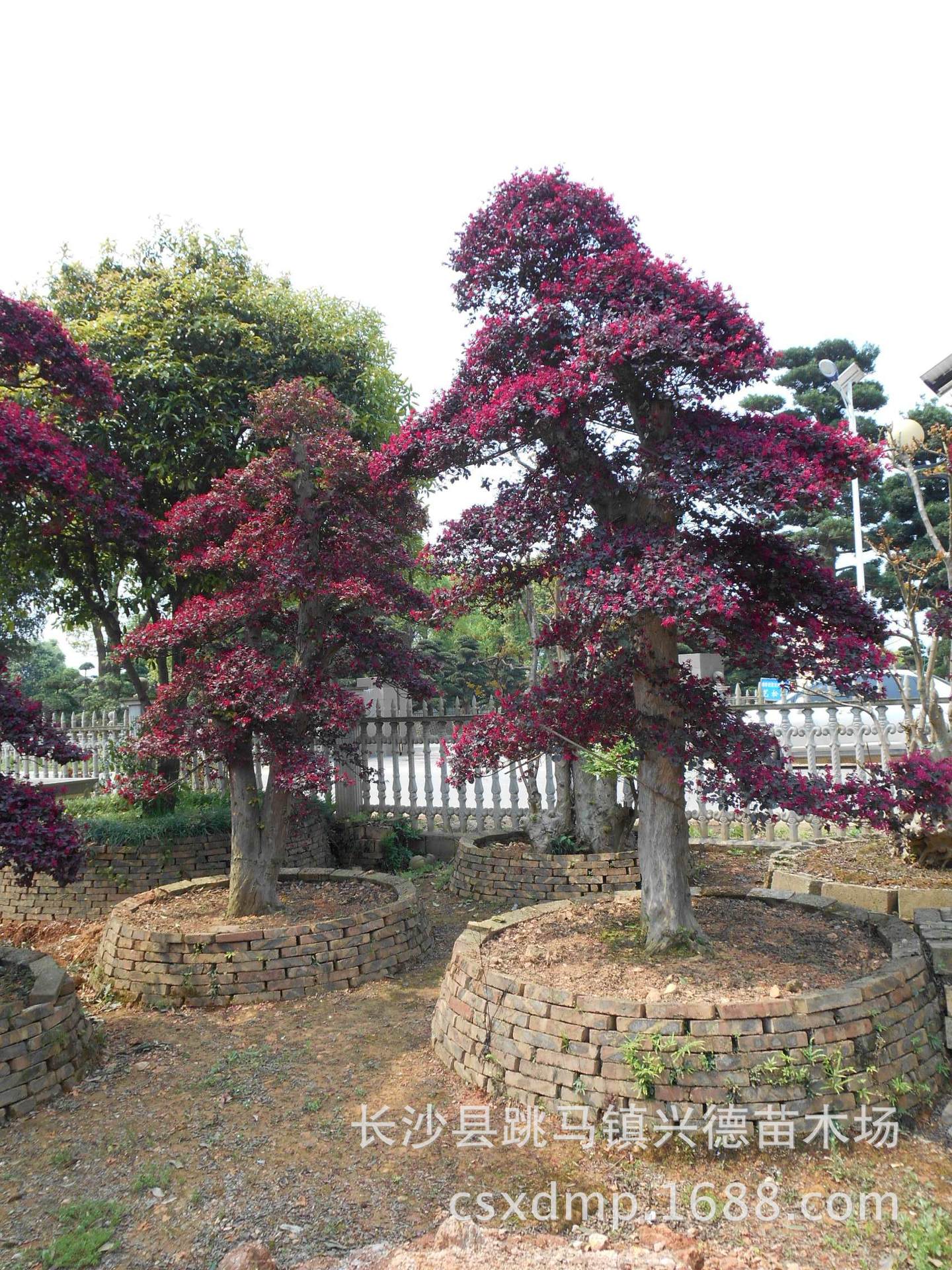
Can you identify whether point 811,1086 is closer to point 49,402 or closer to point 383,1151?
point 383,1151

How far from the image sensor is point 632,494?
459 centimetres

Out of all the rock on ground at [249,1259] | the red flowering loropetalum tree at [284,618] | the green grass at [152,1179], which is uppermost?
the red flowering loropetalum tree at [284,618]

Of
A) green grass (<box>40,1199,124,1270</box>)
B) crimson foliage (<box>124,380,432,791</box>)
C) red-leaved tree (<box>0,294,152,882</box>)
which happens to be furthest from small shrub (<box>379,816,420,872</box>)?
green grass (<box>40,1199,124,1270</box>)

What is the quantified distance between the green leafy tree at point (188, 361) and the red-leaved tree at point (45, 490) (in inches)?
30.0

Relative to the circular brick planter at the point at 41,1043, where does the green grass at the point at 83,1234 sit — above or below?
below

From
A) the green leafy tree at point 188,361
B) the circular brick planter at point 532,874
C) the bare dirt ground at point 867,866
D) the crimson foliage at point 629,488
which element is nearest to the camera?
the crimson foliage at point 629,488

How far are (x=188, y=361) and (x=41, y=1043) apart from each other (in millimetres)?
6902

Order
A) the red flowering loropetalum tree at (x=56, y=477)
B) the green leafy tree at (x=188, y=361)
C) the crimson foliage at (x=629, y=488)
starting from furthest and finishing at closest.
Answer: the green leafy tree at (x=188, y=361) → the red flowering loropetalum tree at (x=56, y=477) → the crimson foliage at (x=629, y=488)

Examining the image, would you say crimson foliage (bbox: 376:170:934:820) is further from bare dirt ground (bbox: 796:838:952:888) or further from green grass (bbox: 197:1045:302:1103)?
bare dirt ground (bbox: 796:838:952:888)

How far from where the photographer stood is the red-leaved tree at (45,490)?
4504 millimetres

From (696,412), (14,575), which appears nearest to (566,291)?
(696,412)

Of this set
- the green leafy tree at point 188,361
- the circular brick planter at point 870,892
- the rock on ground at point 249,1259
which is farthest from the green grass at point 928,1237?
the green leafy tree at point 188,361

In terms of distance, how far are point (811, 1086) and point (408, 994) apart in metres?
2.82

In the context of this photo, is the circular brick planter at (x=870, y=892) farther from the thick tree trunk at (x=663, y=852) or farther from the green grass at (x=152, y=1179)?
the green grass at (x=152, y=1179)
